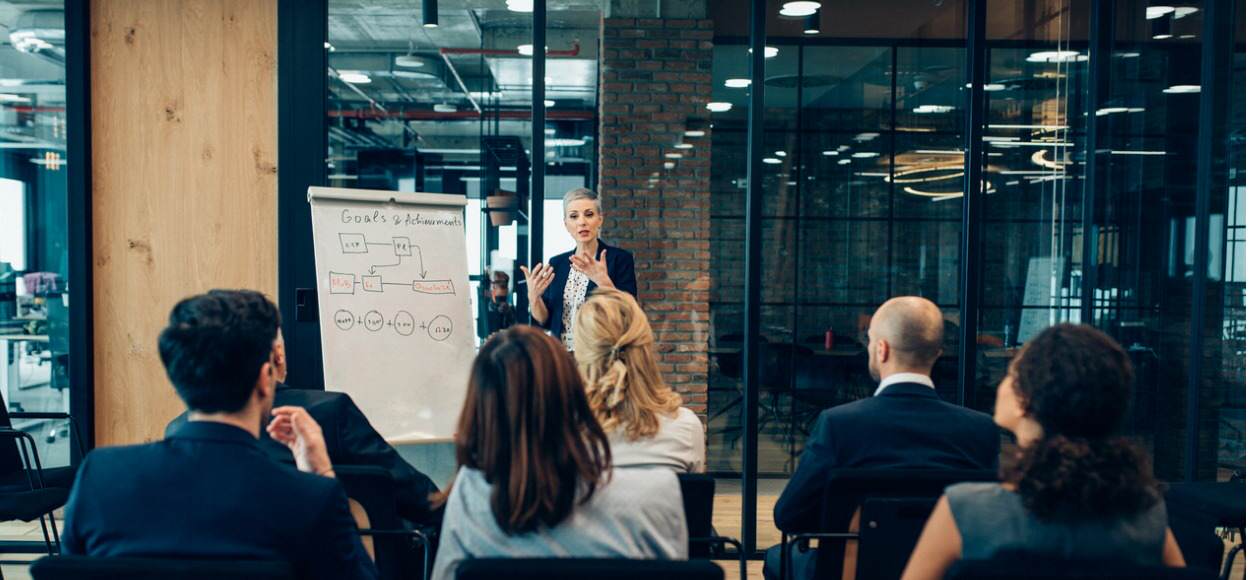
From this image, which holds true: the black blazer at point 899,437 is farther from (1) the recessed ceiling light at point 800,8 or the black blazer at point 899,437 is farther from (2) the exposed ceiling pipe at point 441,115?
(1) the recessed ceiling light at point 800,8

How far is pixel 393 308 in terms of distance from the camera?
13.0ft

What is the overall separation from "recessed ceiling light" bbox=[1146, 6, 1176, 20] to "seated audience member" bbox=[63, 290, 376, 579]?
530 centimetres

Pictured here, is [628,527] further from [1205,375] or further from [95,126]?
[1205,375]

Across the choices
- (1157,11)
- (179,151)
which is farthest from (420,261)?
(1157,11)

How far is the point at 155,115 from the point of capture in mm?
4234

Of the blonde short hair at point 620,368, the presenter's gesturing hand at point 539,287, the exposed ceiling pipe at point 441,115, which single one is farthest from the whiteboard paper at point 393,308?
the blonde short hair at point 620,368

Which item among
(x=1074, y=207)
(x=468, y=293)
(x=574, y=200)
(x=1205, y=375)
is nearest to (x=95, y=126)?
(x=468, y=293)

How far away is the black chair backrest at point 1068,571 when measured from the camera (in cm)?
139

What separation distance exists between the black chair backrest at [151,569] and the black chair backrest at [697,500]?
109 centimetres

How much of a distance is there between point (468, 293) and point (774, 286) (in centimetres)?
224

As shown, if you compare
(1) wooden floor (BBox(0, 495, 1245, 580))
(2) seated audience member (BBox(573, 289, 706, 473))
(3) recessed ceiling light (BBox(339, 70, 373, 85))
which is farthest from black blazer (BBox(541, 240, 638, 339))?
(3) recessed ceiling light (BBox(339, 70, 373, 85))

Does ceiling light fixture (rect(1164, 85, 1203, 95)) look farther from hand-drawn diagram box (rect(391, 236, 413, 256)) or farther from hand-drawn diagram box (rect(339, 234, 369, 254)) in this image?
hand-drawn diagram box (rect(339, 234, 369, 254))

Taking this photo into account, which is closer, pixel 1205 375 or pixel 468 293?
pixel 468 293

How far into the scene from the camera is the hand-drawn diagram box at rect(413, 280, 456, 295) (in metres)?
4.02
